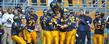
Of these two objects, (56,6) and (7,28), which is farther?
(7,28)

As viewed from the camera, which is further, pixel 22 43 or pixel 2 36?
pixel 2 36

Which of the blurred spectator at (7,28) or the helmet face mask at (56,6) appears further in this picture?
the blurred spectator at (7,28)

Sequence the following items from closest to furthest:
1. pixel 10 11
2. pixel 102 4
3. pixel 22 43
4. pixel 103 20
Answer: pixel 22 43 < pixel 103 20 < pixel 10 11 < pixel 102 4

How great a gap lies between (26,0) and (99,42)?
21.4ft

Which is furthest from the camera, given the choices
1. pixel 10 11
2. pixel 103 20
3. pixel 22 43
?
pixel 10 11

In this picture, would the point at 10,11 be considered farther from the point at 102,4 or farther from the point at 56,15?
the point at 102,4

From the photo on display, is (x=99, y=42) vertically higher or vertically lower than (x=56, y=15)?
lower

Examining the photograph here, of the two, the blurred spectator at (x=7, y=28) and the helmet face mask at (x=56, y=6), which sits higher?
the helmet face mask at (x=56, y=6)

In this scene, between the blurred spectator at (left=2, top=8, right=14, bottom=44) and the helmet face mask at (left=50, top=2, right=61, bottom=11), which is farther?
the blurred spectator at (left=2, top=8, right=14, bottom=44)

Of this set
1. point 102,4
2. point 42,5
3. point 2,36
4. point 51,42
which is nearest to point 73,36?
point 51,42

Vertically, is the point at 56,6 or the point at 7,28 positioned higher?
the point at 56,6

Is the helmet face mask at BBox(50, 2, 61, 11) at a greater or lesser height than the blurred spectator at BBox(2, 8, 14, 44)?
greater

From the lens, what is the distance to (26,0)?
23.4m

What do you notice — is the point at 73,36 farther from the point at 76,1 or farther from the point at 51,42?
the point at 76,1
